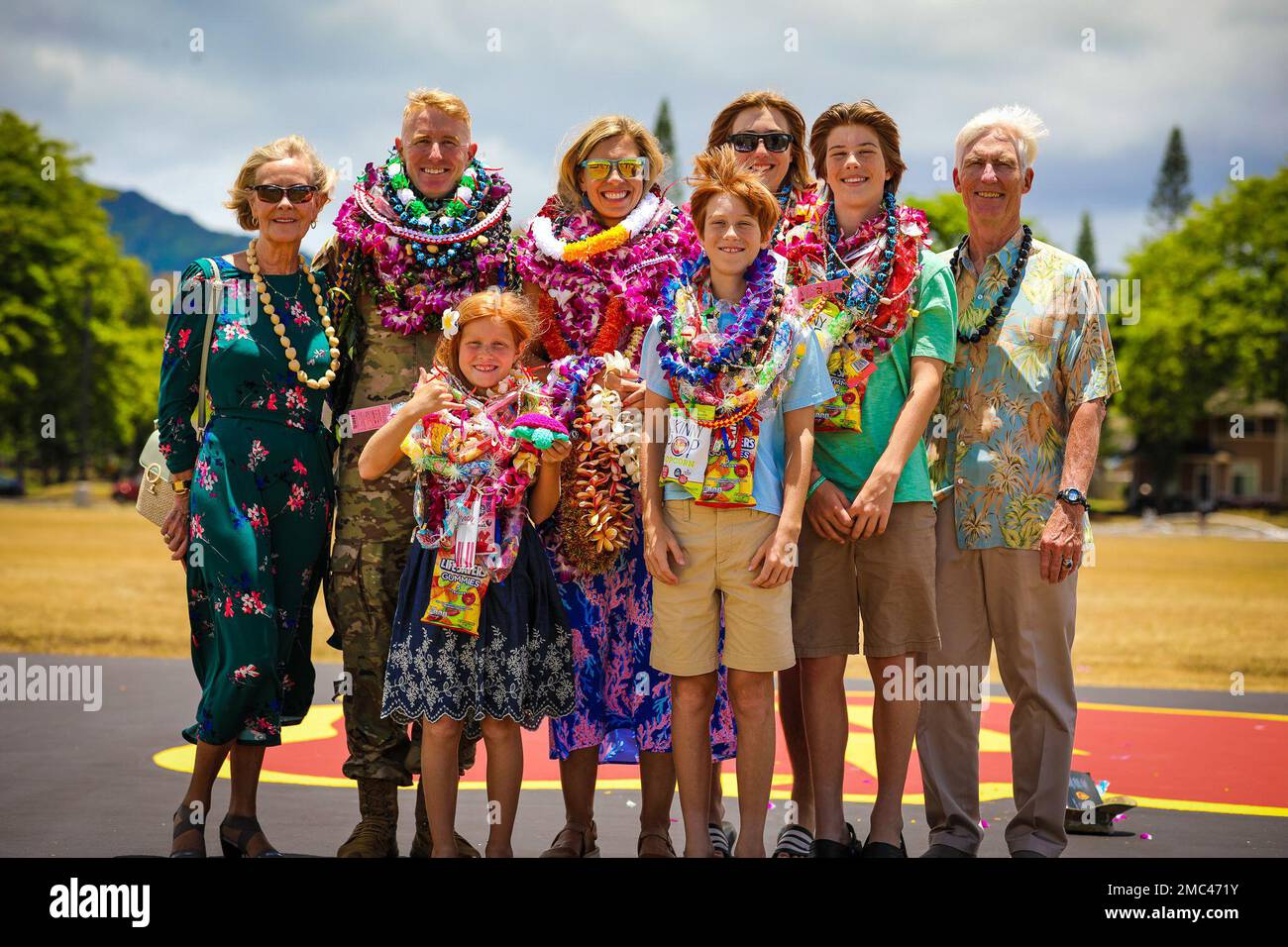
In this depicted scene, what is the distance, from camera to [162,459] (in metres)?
4.52

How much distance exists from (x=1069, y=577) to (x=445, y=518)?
8.02 ft

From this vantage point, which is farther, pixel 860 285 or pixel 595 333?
pixel 595 333

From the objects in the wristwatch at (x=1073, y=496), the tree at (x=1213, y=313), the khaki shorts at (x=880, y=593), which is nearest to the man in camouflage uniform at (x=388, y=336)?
the khaki shorts at (x=880, y=593)

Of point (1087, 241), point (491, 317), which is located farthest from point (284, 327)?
point (1087, 241)

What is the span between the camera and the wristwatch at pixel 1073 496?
4.32 meters

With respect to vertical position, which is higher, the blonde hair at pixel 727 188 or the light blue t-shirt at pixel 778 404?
the blonde hair at pixel 727 188

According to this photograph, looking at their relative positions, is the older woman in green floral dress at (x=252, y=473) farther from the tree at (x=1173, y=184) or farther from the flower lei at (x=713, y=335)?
the tree at (x=1173, y=184)

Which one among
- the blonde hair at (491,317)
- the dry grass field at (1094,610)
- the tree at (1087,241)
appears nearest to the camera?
the blonde hair at (491,317)

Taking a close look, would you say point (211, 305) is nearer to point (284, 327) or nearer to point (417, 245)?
point (284, 327)

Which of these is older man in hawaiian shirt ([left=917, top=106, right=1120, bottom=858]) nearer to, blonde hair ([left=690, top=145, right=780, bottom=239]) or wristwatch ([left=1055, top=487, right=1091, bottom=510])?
wristwatch ([left=1055, top=487, right=1091, bottom=510])

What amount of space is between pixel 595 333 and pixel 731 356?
2.52 ft
